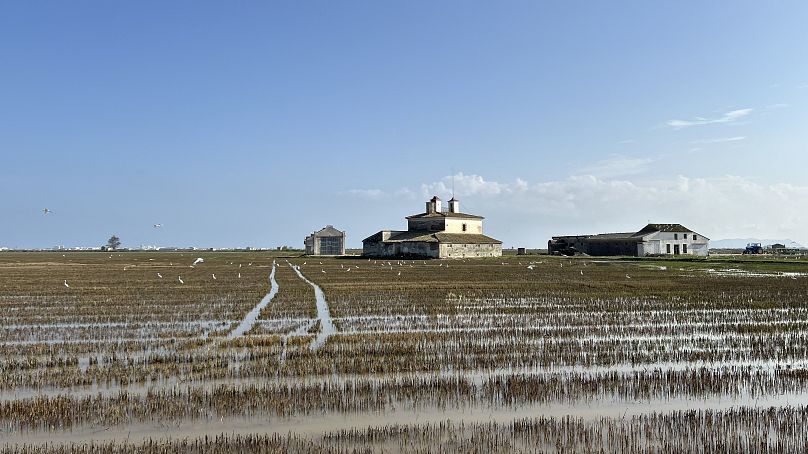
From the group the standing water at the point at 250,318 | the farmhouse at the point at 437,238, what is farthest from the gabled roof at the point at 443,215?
the standing water at the point at 250,318

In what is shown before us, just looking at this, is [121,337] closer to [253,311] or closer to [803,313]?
[253,311]

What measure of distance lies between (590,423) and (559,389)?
5.77 feet

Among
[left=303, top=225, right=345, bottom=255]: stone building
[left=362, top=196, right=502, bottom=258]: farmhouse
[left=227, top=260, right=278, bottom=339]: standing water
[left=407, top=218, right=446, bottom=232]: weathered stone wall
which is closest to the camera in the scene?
[left=227, top=260, right=278, bottom=339]: standing water

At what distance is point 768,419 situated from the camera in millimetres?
8633

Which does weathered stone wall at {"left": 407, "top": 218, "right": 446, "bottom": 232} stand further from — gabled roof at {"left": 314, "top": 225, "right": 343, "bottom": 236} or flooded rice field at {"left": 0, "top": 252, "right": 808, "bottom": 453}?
flooded rice field at {"left": 0, "top": 252, "right": 808, "bottom": 453}

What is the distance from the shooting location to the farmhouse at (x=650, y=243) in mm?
86125

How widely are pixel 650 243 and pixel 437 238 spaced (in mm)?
30457

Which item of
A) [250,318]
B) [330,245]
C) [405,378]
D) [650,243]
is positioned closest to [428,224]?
[330,245]

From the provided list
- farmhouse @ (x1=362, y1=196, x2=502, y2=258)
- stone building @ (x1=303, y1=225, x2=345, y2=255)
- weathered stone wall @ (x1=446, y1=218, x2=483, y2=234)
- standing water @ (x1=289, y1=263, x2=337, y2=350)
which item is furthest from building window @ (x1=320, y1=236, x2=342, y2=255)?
standing water @ (x1=289, y1=263, x2=337, y2=350)

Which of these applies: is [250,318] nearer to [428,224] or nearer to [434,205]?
[428,224]

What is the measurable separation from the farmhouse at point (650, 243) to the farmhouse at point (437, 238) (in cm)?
1810

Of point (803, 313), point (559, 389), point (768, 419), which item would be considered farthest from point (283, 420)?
point (803, 313)

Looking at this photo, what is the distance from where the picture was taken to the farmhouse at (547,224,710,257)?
283ft

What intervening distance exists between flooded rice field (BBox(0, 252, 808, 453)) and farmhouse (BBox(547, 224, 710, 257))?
66295 mm
